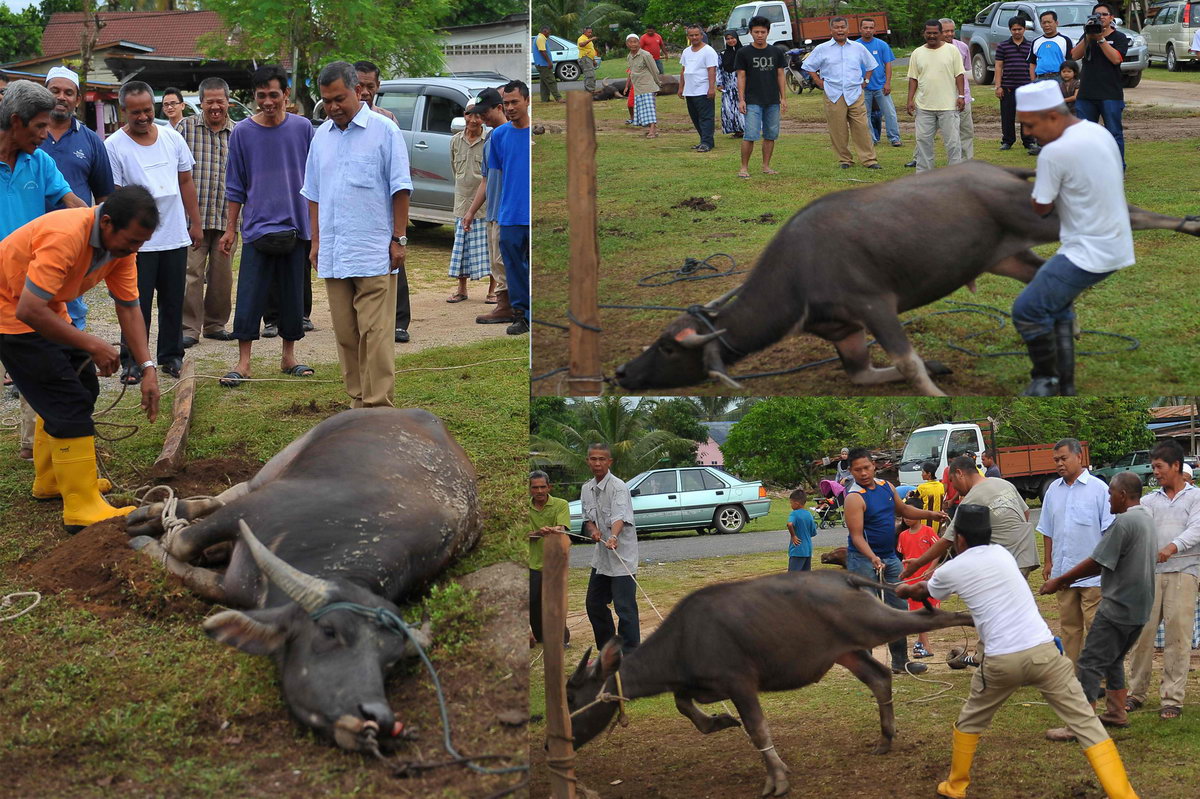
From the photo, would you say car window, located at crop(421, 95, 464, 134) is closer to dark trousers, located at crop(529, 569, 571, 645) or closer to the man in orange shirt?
the man in orange shirt

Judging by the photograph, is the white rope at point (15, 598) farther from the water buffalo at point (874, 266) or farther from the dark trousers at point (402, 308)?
the dark trousers at point (402, 308)

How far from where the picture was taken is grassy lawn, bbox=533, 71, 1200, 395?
5012mm

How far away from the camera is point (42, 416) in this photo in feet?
19.5

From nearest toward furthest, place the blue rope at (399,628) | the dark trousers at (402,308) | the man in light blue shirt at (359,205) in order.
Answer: the blue rope at (399,628), the man in light blue shirt at (359,205), the dark trousers at (402,308)

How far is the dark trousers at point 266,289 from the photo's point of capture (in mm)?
7879

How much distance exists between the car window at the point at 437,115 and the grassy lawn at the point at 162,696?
7371 mm

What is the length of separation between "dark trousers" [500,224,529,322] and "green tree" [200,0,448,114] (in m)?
9.84

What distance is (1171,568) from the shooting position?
6.05 metres

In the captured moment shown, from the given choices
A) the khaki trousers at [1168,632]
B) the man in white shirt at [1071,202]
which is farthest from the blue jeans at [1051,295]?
the khaki trousers at [1168,632]

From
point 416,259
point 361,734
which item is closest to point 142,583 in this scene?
point 361,734

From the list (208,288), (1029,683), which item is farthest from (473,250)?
(1029,683)

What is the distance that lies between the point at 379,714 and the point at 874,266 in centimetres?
282

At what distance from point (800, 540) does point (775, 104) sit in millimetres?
2929

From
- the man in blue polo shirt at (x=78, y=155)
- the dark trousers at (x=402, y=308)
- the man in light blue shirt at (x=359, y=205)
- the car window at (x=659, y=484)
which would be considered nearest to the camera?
the car window at (x=659, y=484)
